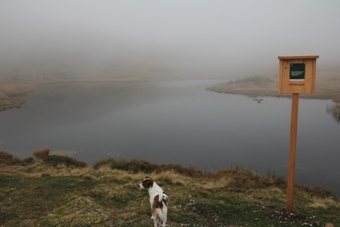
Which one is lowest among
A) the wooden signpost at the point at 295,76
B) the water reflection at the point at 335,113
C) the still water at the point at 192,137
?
the still water at the point at 192,137

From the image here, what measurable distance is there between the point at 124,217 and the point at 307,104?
5649 cm

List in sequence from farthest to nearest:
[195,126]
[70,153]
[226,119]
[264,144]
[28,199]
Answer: [226,119] < [195,126] < [264,144] < [70,153] < [28,199]

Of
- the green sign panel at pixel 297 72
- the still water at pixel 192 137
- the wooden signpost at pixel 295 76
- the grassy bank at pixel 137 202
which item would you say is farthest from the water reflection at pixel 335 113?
the green sign panel at pixel 297 72

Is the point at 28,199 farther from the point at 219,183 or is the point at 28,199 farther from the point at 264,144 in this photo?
the point at 264,144

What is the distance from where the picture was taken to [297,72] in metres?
8.42

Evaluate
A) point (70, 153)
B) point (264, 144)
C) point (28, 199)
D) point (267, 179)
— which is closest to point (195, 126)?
point (264, 144)

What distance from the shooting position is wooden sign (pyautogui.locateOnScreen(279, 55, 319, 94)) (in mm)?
8281

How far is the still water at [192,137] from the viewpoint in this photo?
22.6m

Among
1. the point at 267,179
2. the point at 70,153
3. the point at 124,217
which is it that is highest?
the point at 124,217

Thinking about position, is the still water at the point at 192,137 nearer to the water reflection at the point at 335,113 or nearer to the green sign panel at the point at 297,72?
the water reflection at the point at 335,113

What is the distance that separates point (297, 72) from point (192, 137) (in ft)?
75.5

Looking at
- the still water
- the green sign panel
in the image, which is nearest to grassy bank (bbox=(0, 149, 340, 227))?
the green sign panel

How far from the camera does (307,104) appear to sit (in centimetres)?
5575

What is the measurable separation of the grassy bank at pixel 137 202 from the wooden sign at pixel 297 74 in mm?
4146
